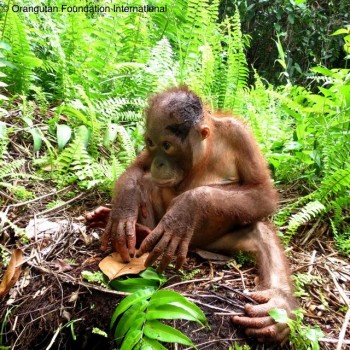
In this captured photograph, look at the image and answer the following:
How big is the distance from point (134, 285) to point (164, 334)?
0.42 m

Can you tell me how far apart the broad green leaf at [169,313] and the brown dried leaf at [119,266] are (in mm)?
342

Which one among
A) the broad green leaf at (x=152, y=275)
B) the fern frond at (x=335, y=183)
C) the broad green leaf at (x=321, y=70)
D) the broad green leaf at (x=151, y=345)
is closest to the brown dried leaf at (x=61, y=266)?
the broad green leaf at (x=152, y=275)

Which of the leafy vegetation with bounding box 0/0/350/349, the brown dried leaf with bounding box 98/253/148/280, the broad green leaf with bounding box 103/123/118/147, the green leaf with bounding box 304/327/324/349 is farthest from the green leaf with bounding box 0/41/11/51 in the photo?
the green leaf with bounding box 304/327/324/349

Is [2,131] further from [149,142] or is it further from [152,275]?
[152,275]

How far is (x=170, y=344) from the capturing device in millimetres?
2396

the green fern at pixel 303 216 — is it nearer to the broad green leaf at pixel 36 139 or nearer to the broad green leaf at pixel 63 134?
the broad green leaf at pixel 63 134

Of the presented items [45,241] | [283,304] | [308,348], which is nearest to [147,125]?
[45,241]

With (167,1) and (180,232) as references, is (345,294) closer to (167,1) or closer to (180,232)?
(180,232)

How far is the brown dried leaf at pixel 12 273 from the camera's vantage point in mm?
2736

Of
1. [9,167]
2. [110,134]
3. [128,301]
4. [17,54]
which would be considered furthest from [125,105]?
[128,301]

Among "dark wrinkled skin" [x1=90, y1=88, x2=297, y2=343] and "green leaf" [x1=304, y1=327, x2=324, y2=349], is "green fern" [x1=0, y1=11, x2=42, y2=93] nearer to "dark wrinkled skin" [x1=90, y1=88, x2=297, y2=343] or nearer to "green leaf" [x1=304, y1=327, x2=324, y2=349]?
"dark wrinkled skin" [x1=90, y1=88, x2=297, y2=343]

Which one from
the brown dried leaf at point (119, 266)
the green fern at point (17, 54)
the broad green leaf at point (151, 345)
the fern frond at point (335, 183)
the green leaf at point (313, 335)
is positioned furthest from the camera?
the green fern at point (17, 54)

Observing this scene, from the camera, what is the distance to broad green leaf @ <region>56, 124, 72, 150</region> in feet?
12.8

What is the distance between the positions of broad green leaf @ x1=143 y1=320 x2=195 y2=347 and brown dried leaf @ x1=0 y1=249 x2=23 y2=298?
0.85 m
